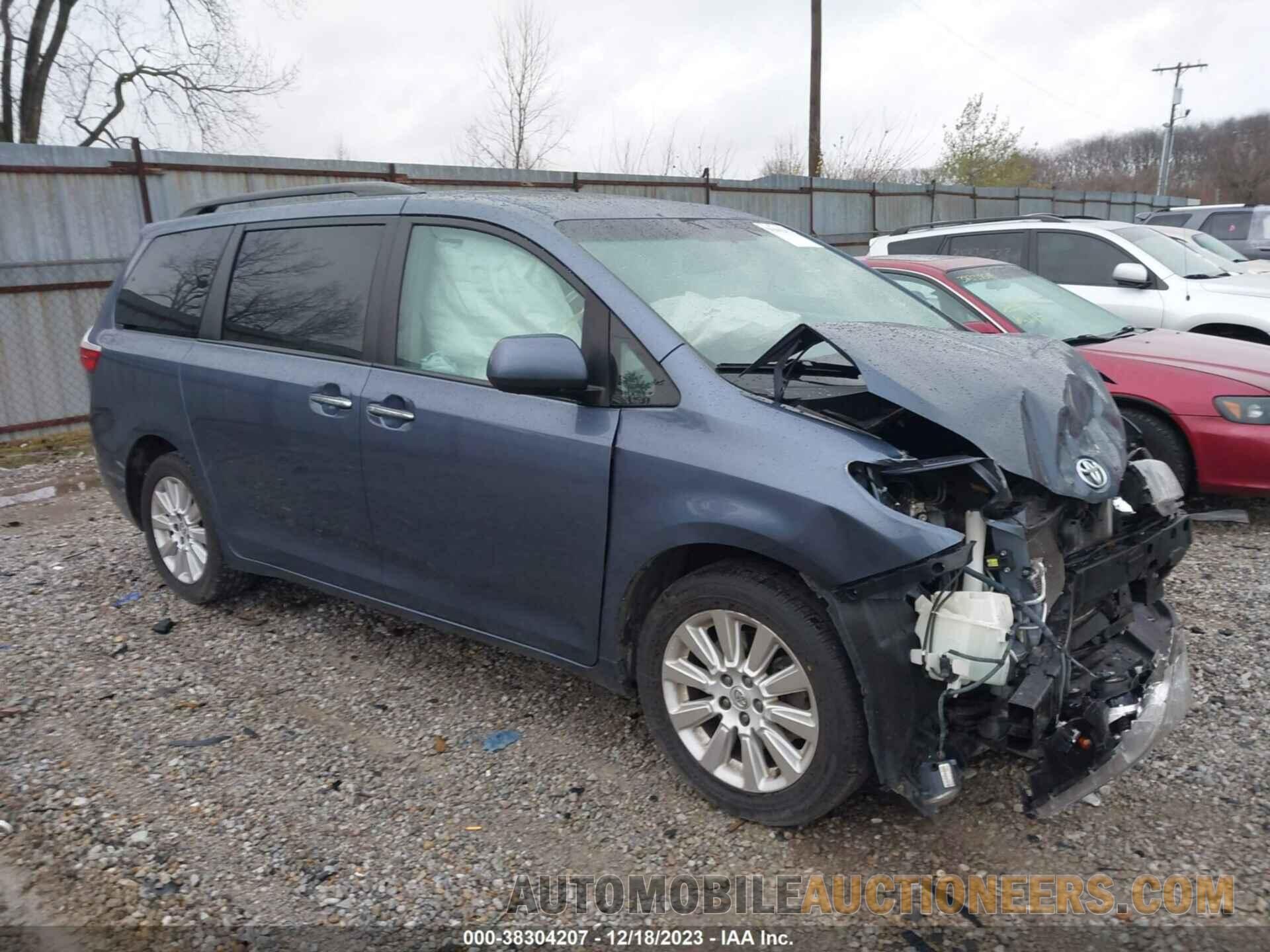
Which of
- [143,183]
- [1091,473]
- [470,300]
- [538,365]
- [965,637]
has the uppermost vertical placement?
[143,183]

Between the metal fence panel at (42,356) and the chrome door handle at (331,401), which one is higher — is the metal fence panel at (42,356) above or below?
below

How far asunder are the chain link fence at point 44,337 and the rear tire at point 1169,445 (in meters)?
8.82

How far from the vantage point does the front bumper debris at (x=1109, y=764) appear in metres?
2.65

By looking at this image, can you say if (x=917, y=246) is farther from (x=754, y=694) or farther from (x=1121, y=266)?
(x=754, y=694)

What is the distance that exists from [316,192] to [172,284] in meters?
0.88

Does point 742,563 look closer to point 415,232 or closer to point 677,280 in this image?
point 677,280

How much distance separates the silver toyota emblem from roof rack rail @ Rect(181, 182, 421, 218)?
269cm

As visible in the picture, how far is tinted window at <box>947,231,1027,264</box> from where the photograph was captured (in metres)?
8.52

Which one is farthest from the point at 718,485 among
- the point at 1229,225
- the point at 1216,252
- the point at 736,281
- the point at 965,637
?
the point at 1229,225

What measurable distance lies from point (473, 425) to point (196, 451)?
1832 millimetres

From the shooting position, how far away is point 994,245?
857cm

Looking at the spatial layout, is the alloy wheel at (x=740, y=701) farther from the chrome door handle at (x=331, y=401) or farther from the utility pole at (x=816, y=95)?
the utility pole at (x=816, y=95)

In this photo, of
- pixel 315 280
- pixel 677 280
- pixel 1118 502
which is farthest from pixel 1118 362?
pixel 315 280

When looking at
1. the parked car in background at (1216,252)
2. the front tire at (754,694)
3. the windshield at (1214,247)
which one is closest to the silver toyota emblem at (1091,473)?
the front tire at (754,694)
